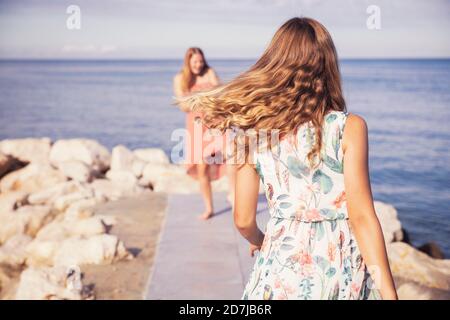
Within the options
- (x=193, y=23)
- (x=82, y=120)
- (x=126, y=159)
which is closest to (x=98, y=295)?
(x=126, y=159)

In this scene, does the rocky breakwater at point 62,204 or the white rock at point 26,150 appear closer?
the rocky breakwater at point 62,204

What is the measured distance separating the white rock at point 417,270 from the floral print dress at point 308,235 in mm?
4437

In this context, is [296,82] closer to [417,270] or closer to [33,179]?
[417,270]

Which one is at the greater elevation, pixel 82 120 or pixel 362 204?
pixel 362 204

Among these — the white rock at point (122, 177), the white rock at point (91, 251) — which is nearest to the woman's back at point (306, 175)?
the white rock at point (91, 251)

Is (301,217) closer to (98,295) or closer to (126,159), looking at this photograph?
(98,295)

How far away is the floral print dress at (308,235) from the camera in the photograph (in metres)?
1.85

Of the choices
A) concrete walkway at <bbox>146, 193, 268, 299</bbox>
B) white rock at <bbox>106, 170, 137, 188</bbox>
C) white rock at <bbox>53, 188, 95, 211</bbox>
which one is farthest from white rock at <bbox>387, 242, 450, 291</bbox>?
white rock at <bbox>106, 170, 137, 188</bbox>

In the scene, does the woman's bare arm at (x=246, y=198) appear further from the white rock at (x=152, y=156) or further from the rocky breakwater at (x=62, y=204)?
the white rock at (x=152, y=156)

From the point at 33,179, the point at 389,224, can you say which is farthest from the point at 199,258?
the point at 33,179

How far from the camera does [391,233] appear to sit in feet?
24.4

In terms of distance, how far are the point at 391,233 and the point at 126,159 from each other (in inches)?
190

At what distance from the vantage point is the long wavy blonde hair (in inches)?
72.4

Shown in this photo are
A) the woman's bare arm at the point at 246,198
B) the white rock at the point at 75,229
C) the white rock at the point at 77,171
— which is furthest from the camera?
the white rock at the point at 77,171
